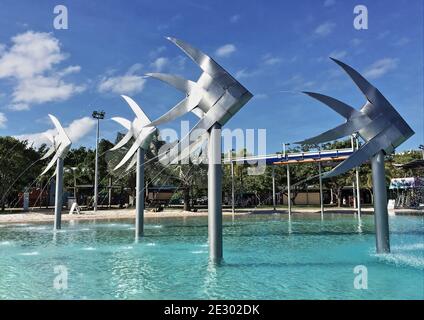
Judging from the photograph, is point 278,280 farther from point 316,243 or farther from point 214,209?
point 316,243

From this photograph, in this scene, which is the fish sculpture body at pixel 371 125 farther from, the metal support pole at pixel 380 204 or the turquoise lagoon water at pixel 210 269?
the turquoise lagoon water at pixel 210 269

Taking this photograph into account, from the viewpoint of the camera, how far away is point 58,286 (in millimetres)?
9531

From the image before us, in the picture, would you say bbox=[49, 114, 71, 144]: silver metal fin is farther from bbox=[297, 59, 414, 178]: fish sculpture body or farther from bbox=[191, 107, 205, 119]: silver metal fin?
bbox=[297, 59, 414, 178]: fish sculpture body

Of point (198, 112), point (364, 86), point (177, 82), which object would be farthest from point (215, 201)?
point (364, 86)

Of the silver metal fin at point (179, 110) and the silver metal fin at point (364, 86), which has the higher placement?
the silver metal fin at point (364, 86)

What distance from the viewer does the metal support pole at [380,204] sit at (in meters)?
13.2

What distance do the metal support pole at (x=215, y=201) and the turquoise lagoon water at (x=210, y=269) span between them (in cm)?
59

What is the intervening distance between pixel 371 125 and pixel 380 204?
2761mm

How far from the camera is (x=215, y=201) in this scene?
40.7ft

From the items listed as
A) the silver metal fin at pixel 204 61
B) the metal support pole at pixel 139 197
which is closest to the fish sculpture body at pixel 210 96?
the silver metal fin at pixel 204 61

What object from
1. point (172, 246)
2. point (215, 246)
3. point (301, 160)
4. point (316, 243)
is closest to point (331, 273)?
point (215, 246)

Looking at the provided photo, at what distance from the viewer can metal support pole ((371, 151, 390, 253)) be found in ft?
43.2

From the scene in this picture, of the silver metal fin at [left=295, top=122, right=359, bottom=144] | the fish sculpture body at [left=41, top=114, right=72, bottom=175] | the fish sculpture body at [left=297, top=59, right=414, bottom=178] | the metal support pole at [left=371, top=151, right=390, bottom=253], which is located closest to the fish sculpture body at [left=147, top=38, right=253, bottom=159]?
the fish sculpture body at [left=297, top=59, right=414, bottom=178]
